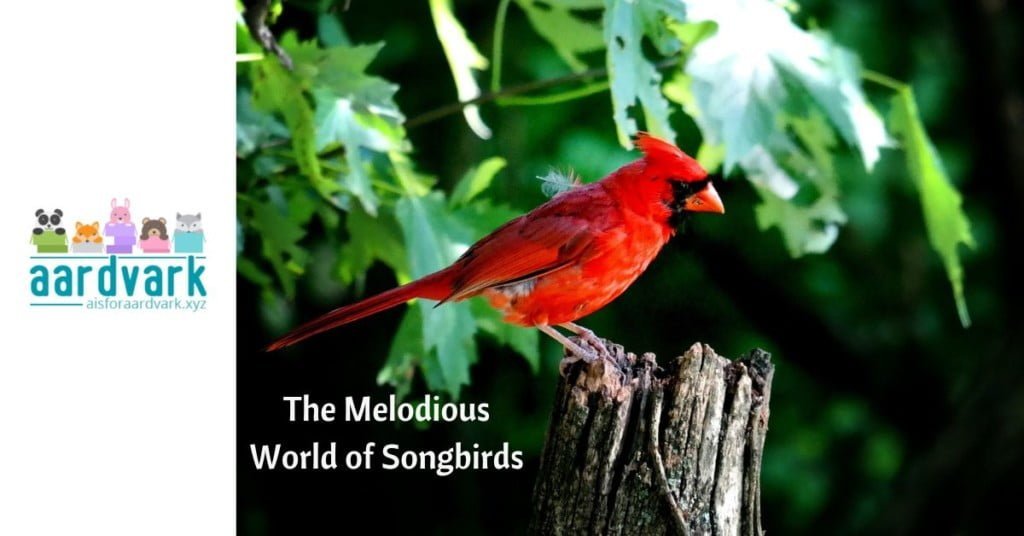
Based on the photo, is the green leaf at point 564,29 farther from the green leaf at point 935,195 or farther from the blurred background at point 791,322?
the green leaf at point 935,195

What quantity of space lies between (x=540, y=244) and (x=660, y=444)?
32cm

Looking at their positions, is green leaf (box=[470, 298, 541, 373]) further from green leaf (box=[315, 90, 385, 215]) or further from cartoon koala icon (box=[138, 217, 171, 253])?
cartoon koala icon (box=[138, 217, 171, 253])

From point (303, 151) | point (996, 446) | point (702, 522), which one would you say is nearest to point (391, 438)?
point (303, 151)

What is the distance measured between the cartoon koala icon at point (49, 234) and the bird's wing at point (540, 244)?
1.96ft

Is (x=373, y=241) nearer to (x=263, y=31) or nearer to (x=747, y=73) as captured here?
(x=263, y=31)

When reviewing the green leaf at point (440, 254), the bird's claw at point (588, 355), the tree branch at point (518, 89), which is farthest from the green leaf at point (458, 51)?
the bird's claw at point (588, 355)

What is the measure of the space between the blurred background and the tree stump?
0.79 meters

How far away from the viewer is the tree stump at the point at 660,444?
1.31 m

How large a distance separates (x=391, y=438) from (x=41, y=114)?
0.92m

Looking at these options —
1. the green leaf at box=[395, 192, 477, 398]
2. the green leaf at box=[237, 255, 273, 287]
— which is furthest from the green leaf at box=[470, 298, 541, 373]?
the green leaf at box=[237, 255, 273, 287]

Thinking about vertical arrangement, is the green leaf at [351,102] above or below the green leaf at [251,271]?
above

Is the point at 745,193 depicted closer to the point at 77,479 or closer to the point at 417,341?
the point at 417,341

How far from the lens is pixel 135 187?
176 centimetres

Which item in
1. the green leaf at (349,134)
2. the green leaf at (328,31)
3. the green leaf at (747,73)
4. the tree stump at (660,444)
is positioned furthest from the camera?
the green leaf at (328,31)
